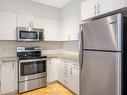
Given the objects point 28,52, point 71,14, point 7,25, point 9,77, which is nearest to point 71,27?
point 71,14

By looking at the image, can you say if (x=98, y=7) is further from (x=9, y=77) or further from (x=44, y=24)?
(x=9, y=77)

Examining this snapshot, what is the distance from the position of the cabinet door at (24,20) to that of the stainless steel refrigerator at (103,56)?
1.87 m

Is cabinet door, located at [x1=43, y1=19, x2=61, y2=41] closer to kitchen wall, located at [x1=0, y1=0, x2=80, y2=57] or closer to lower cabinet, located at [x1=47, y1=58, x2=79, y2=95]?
Answer: kitchen wall, located at [x1=0, y1=0, x2=80, y2=57]

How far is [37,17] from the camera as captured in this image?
3346 millimetres

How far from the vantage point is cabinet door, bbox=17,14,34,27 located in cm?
301

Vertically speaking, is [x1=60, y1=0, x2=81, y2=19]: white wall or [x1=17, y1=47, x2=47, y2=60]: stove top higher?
[x1=60, y1=0, x2=81, y2=19]: white wall

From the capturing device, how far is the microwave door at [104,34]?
1.37 m

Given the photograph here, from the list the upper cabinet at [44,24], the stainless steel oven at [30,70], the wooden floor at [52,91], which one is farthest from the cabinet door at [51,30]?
the wooden floor at [52,91]

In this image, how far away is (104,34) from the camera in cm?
153

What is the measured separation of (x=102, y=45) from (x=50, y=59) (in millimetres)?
2112

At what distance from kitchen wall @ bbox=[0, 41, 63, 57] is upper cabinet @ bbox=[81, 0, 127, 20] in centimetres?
199

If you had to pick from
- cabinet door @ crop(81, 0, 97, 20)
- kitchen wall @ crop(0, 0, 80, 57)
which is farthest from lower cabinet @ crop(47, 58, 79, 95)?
cabinet door @ crop(81, 0, 97, 20)

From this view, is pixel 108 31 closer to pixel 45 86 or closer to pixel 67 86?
pixel 67 86

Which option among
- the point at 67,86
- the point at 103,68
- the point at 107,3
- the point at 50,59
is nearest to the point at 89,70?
the point at 103,68
